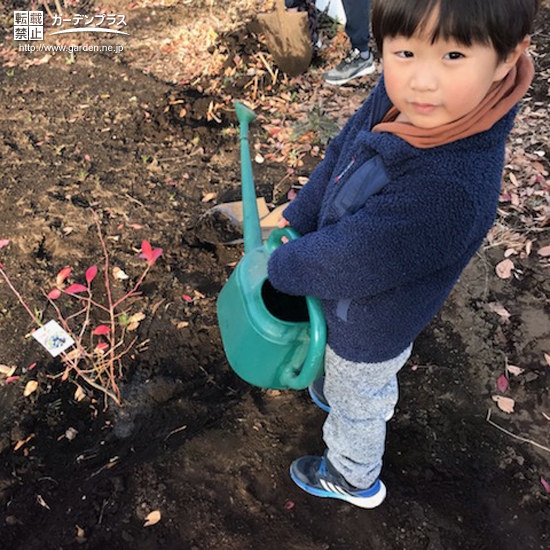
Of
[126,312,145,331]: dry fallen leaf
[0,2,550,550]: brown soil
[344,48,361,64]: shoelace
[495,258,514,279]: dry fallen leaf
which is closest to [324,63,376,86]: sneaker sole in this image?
[344,48,361,64]: shoelace

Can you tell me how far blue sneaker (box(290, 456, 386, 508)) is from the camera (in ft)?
5.89

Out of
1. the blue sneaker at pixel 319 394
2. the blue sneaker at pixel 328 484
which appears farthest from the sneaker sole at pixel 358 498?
the blue sneaker at pixel 319 394

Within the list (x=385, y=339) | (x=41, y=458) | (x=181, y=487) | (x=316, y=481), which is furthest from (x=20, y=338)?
(x=385, y=339)

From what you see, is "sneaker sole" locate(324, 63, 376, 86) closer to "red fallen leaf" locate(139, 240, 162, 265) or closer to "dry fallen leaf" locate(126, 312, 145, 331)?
"red fallen leaf" locate(139, 240, 162, 265)

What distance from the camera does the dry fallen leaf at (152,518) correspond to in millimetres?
1899

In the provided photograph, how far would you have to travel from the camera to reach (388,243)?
1.09 meters

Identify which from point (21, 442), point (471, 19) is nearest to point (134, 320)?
point (21, 442)

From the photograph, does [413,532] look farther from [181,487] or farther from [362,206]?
[362,206]

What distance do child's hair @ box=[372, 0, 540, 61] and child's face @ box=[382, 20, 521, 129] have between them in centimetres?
2

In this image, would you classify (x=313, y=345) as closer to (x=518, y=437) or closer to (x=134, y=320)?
(x=518, y=437)

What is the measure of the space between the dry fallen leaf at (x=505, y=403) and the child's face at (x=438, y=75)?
157 cm

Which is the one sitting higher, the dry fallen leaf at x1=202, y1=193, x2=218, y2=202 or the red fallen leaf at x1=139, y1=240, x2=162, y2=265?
the dry fallen leaf at x1=202, y1=193, x2=218, y2=202

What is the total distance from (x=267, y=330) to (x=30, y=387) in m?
1.51

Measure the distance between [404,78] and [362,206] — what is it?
0.29 meters
